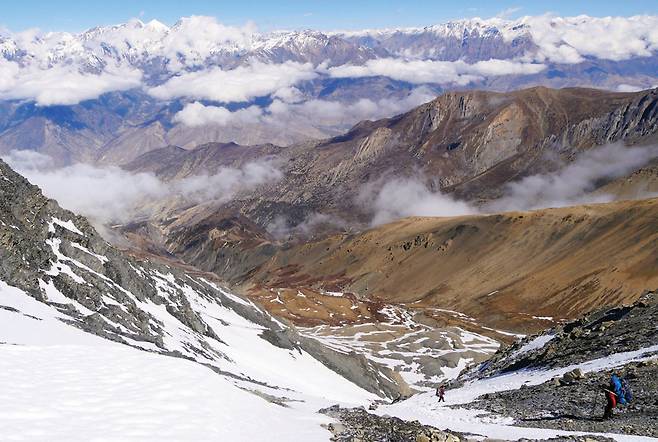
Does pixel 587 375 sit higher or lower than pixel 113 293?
lower

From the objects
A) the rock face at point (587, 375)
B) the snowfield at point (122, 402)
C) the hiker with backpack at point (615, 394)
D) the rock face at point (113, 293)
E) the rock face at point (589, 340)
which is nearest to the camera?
the snowfield at point (122, 402)

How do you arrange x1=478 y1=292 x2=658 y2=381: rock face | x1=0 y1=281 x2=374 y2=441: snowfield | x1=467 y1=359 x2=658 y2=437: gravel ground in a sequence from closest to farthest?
x1=0 y1=281 x2=374 y2=441: snowfield < x1=467 y1=359 x2=658 y2=437: gravel ground < x1=478 y1=292 x2=658 y2=381: rock face

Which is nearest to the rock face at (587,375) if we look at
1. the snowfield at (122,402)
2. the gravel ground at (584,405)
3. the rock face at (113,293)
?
the gravel ground at (584,405)

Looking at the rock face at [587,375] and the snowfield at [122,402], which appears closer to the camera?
the snowfield at [122,402]

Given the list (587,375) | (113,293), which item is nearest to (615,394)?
(587,375)

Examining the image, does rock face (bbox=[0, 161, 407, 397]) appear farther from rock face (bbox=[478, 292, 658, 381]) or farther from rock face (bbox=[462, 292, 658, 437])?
rock face (bbox=[478, 292, 658, 381])

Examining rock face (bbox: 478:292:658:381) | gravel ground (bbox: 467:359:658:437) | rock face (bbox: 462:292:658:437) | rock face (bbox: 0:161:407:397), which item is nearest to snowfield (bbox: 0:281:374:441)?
gravel ground (bbox: 467:359:658:437)

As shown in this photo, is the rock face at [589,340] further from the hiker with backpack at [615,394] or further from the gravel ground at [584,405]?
the hiker with backpack at [615,394]

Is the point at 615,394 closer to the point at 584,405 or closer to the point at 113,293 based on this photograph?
the point at 584,405

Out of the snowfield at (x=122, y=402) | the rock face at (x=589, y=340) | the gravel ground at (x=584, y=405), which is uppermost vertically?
the rock face at (x=589, y=340)

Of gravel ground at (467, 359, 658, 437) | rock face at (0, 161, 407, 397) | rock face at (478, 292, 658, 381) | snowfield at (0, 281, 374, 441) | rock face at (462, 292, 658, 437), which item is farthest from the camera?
rock face at (0, 161, 407, 397)
